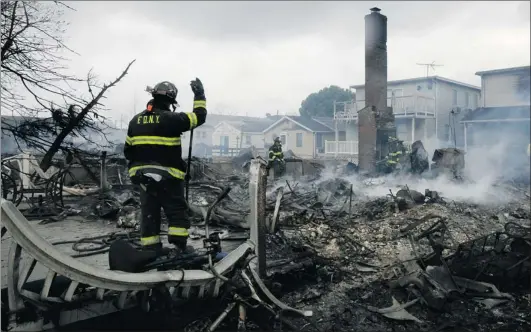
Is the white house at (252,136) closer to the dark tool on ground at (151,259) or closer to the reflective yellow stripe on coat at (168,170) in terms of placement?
the reflective yellow stripe on coat at (168,170)

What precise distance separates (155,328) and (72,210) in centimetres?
481

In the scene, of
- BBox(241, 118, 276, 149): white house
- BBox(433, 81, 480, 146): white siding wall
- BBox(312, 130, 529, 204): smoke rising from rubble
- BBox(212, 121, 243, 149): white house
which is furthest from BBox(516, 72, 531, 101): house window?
BBox(212, 121, 243, 149): white house

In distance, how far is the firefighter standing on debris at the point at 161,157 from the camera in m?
3.75

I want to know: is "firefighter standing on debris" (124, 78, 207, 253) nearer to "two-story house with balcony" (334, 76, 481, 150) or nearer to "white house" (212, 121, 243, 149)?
"two-story house with balcony" (334, 76, 481, 150)

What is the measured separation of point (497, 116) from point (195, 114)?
1772cm

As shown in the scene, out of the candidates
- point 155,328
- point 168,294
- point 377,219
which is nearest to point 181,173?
point 168,294

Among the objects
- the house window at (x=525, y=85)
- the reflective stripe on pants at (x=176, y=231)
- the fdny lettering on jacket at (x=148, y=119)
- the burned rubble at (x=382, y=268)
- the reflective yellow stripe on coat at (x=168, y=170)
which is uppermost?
the house window at (x=525, y=85)

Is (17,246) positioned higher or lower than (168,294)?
higher

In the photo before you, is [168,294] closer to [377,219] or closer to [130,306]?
[130,306]

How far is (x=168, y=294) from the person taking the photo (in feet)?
11.0

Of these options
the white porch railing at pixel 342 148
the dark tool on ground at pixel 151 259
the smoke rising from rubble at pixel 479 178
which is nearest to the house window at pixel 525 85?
the smoke rising from rubble at pixel 479 178

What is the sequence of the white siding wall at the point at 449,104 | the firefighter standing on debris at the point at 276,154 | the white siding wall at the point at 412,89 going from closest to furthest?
the firefighter standing on debris at the point at 276,154 → the white siding wall at the point at 449,104 → the white siding wall at the point at 412,89

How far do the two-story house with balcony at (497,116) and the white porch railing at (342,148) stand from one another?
6.41 meters

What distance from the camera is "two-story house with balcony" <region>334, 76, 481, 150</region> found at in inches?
851
